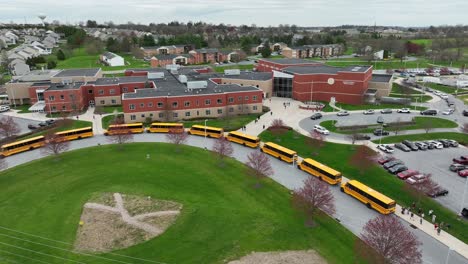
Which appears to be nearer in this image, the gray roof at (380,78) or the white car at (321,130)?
the white car at (321,130)

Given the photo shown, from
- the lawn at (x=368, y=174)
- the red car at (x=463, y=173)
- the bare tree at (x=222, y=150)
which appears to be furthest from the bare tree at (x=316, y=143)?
the red car at (x=463, y=173)

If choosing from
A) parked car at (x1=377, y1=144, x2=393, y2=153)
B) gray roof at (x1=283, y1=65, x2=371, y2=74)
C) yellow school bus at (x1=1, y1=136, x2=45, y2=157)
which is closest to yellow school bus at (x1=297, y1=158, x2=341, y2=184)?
parked car at (x1=377, y1=144, x2=393, y2=153)

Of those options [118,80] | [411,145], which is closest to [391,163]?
[411,145]

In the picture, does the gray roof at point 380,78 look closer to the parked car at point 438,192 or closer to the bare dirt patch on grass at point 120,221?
the parked car at point 438,192

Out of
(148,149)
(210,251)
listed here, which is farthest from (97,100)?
(210,251)

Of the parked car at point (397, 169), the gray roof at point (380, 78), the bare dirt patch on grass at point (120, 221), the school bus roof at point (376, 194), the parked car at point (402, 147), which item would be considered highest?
the gray roof at point (380, 78)

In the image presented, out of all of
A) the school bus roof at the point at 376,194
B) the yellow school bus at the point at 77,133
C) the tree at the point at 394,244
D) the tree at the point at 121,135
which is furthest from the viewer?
the yellow school bus at the point at 77,133

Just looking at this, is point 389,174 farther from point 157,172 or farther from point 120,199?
point 120,199

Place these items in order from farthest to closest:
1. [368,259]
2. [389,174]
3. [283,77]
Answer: [283,77], [389,174], [368,259]

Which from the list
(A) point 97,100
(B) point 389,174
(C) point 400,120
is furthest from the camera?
(A) point 97,100
